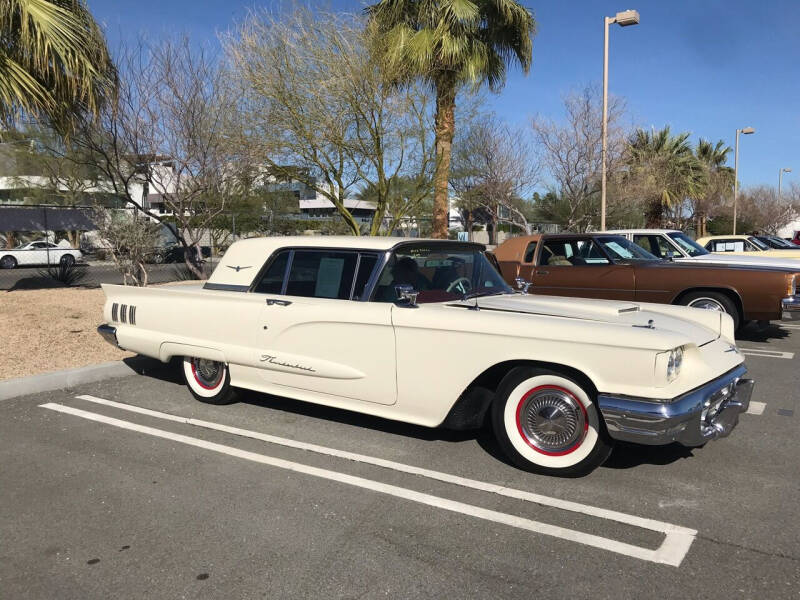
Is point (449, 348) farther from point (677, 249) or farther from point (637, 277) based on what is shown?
point (677, 249)

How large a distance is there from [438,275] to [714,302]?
5.60 m

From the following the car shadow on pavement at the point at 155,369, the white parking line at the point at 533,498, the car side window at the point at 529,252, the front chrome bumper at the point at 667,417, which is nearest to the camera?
the white parking line at the point at 533,498

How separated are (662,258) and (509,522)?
287 inches

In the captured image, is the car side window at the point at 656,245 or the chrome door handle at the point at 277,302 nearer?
the chrome door handle at the point at 277,302

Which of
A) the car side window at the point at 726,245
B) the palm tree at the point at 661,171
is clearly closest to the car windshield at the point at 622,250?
the car side window at the point at 726,245

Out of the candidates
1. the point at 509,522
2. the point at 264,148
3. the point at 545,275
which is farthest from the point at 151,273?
the point at 509,522

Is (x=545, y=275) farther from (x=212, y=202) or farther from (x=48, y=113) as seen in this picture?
(x=212, y=202)

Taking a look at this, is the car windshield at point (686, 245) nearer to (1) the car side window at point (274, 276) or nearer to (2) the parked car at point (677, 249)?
(2) the parked car at point (677, 249)

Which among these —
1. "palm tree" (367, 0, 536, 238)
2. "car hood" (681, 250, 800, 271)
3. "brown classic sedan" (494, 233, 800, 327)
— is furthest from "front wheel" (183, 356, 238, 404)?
"palm tree" (367, 0, 536, 238)

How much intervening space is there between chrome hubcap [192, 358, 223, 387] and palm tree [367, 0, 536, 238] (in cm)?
846

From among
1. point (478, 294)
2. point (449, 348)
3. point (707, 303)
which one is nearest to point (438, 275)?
point (478, 294)

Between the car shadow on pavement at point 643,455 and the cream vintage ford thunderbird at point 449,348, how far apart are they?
447 millimetres

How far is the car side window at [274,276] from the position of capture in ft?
16.9

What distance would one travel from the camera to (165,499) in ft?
12.0
